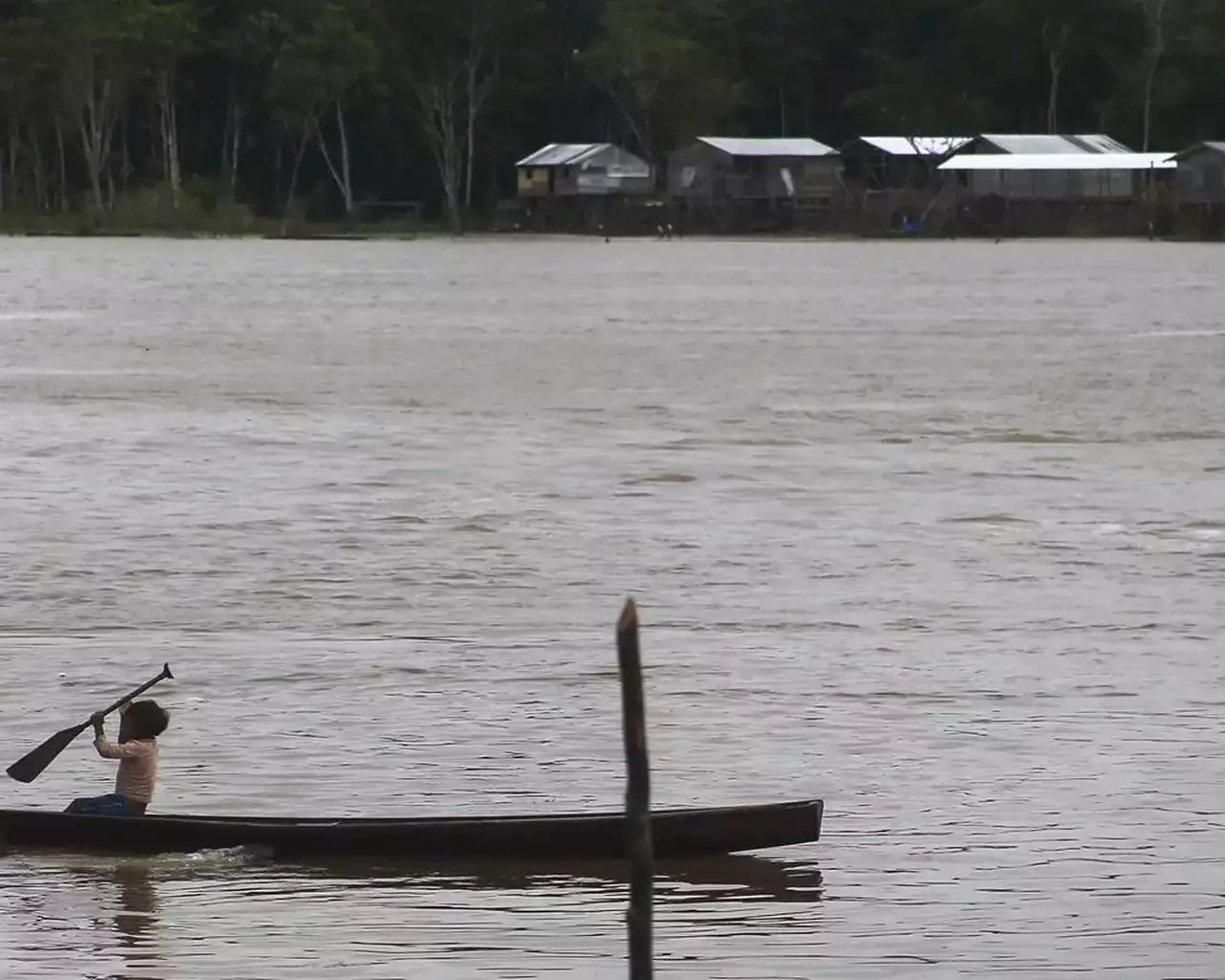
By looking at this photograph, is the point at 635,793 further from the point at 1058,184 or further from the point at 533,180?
the point at 533,180

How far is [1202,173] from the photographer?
5032 inches

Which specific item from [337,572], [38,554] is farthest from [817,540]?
[38,554]

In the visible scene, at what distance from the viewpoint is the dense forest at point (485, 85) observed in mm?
125000

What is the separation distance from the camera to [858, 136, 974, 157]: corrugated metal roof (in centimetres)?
13362

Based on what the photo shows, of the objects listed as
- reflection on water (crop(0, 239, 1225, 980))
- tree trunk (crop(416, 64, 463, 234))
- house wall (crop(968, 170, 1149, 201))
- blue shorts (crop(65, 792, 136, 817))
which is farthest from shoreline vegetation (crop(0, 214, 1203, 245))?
blue shorts (crop(65, 792, 136, 817))

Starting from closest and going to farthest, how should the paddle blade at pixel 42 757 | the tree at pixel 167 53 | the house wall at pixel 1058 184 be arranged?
the paddle blade at pixel 42 757 < the tree at pixel 167 53 < the house wall at pixel 1058 184

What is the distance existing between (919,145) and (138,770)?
12290 cm

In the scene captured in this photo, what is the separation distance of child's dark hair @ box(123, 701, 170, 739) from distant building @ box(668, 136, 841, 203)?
4773 inches

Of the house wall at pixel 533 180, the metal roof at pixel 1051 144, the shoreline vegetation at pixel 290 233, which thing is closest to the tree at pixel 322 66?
the shoreline vegetation at pixel 290 233

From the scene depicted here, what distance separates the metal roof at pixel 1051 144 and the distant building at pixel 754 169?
848 cm

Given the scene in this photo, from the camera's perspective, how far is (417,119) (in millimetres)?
130750

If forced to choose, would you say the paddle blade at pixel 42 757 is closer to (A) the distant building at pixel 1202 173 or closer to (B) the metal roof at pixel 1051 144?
(A) the distant building at pixel 1202 173

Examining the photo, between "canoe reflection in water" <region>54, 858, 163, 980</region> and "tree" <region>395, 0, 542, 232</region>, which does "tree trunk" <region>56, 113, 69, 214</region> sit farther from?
"canoe reflection in water" <region>54, 858, 163, 980</region>

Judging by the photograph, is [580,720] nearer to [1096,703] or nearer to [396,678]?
[396,678]
